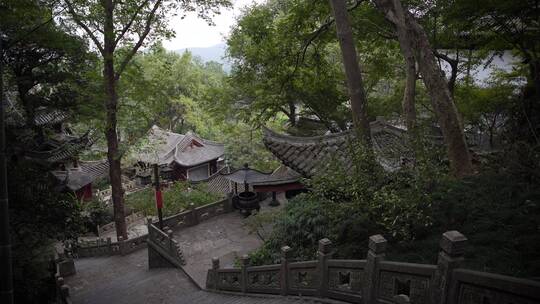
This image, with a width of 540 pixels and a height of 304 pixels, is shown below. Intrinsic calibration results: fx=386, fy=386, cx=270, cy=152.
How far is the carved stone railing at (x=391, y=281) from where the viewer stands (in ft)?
11.6

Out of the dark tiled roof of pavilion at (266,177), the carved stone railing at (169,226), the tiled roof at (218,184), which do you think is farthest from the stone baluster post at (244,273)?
the tiled roof at (218,184)

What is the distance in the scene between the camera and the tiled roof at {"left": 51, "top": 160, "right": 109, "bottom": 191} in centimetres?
2427

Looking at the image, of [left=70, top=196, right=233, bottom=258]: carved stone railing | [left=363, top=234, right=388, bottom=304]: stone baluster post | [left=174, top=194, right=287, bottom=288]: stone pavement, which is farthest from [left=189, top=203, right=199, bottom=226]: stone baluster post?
[left=363, top=234, right=388, bottom=304]: stone baluster post

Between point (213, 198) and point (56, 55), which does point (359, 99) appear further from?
point (213, 198)

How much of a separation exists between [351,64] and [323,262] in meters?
4.02

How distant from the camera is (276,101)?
14.3m

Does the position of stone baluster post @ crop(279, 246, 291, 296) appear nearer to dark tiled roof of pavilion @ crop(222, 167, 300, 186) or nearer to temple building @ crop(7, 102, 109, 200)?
dark tiled roof of pavilion @ crop(222, 167, 300, 186)

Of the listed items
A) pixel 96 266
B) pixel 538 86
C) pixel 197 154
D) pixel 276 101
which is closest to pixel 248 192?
pixel 276 101

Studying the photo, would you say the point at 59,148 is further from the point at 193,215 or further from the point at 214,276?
the point at 214,276

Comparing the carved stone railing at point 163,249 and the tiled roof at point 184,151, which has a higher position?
the tiled roof at point 184,151

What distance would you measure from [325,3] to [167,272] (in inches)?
381

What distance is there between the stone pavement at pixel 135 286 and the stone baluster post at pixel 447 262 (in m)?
3.23

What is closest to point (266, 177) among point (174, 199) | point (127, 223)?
point (174, 199)

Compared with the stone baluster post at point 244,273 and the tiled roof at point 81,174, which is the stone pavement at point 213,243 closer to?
the stone baluster post at point 244,273
